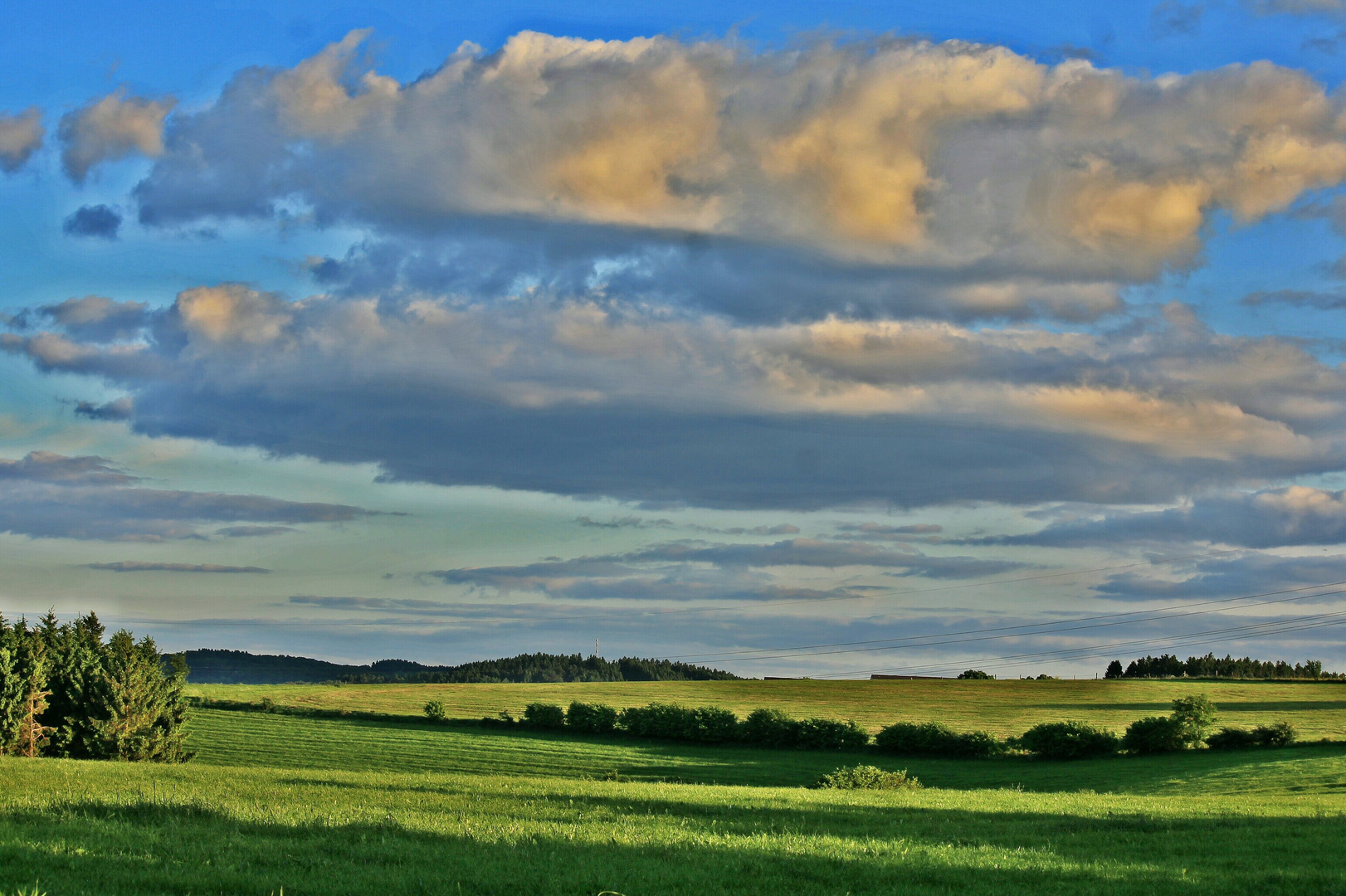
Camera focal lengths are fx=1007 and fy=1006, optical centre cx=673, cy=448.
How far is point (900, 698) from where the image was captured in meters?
125

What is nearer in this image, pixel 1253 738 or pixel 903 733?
pixel 1253 738

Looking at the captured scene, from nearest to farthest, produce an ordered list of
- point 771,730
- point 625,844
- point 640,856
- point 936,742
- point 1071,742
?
point 640,856
point 625,844
point 1071,742
point 936,742
point 771,730

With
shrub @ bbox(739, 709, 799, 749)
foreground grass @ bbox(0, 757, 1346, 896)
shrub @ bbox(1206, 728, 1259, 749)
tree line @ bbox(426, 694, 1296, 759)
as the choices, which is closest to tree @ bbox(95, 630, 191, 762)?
tree line @ bbox(426, 694, 1296, 759)

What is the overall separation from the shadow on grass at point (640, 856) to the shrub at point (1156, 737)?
54.8 metres

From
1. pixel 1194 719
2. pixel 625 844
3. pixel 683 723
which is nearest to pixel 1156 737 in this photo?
pixel 1194 719

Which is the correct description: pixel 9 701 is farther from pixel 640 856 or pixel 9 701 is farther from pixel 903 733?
pixel 903 733

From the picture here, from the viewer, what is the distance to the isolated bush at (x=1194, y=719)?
247 ft

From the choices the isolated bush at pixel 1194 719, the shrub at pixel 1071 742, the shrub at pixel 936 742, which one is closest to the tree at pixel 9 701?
the shrub at pixel 936 742

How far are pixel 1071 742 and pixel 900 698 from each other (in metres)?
49.2

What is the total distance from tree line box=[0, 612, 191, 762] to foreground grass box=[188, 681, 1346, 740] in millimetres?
37307

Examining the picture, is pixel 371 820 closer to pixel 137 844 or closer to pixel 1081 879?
pixel 137 844

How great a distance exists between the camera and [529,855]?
1764 cm

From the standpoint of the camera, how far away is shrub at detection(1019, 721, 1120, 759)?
76.2m

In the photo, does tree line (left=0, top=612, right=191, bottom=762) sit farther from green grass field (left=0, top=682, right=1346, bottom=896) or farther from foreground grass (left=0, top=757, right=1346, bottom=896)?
foreground grass (left=0, top=757, right=1346, bottom=896)
